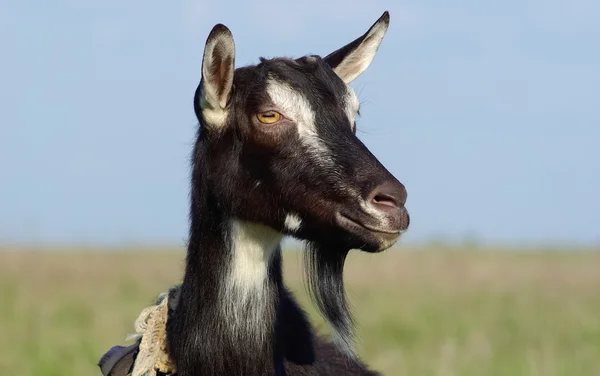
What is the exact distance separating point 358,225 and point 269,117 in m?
0.79

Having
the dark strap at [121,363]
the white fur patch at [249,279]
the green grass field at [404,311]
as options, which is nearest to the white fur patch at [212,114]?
the white fur patch at [249,279]

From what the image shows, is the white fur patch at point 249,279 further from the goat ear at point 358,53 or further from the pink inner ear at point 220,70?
the goat ear at point 358,53

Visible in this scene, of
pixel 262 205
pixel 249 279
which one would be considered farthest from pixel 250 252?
pixel 262 205

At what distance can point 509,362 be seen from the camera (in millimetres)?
12164

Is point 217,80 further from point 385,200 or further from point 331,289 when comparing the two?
point 331,289

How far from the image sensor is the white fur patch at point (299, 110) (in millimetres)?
5723

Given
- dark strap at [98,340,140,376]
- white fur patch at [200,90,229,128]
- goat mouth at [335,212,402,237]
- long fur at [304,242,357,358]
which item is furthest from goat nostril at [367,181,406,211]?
dark strap at [98,340,140,376]

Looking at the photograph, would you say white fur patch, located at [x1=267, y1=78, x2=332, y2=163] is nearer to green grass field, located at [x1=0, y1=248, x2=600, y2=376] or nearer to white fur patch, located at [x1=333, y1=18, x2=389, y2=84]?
white fur patch, located at [x1=333, y1=18, x2=389, y2=84]

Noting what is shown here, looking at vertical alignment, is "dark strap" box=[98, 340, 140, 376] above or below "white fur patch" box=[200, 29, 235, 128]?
below

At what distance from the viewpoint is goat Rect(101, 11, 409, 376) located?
221 inches

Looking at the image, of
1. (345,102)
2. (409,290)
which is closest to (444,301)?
(409,290)

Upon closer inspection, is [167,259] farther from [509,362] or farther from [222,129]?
[222,129]

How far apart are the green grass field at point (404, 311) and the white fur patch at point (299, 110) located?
4.21 feet

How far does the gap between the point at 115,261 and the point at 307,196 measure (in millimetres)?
21317
